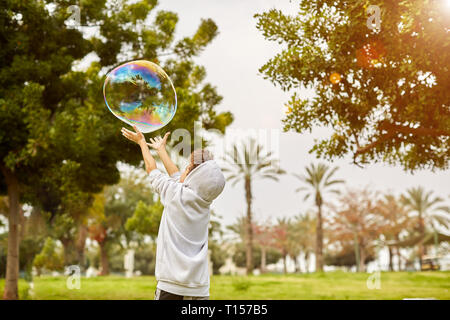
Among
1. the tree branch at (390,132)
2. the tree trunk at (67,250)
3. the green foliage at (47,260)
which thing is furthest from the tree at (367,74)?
the tree trunk at (67,250)

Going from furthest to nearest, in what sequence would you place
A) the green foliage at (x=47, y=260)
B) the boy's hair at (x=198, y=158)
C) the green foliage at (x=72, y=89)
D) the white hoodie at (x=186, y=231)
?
1. the green foliage at (x=47, y=260)
2. the green foliage at (x=72, y=89)
3. the boy's hair at (x=198, y=158)
4. the white hoodie at (x=186, y=231)

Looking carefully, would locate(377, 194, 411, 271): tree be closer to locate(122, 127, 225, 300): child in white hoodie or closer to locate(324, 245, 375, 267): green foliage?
locate(324, 245, 375, 267): green foliage

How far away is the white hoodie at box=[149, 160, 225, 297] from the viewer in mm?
3365

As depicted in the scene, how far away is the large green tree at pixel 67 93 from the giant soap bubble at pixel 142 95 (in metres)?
6.88

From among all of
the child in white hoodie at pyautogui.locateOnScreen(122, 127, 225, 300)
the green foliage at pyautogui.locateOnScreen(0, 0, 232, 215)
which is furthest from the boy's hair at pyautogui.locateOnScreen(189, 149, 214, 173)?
the green foliage at pyautogui.locateOnScreen(0, 0, 232, 215)

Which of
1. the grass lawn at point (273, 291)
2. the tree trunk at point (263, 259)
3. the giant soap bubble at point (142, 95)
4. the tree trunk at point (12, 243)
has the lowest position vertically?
the tree trunk at point (263, 259)

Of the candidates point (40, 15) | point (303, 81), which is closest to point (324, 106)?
point (303, 81)

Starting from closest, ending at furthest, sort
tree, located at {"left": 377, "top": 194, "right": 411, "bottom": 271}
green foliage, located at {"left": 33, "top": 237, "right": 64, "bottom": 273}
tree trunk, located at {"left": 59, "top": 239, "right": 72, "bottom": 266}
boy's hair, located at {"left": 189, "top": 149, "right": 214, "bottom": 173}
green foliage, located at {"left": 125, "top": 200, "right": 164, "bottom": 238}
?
boy's hair, located at {"left": 189, "top": 149, "right": 214, "bottom": 173} → green foliage, located at {"left": 125, "top": 200, "right": 164, "bottom": 238} → green foliage, located at {"left": 33, "top": 237, "right": 64, "bottom": 273} → tree trunk, located at {"left": 59, "top": 239, "right": 72, "bottom": 266} → tree, located at {"left": 377, "top": 194, "right": 411, "bottom": 271}

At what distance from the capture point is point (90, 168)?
14.3 metres

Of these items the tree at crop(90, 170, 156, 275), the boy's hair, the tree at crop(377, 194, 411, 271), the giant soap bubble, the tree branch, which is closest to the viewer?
the boy's hair

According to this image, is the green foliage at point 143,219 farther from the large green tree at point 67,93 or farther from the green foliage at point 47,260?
the large green tree at point 67,93

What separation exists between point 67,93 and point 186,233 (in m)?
13.9

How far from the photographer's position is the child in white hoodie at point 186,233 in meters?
3.37
